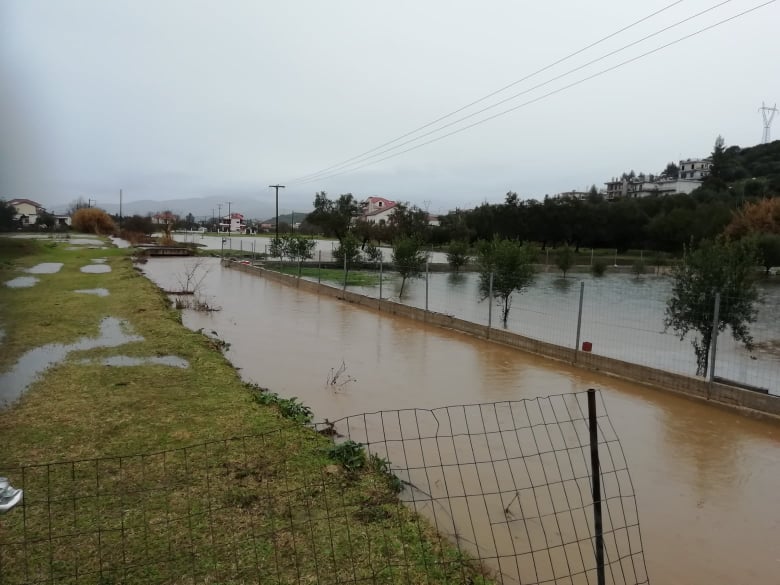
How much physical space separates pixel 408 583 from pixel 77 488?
2.88 metres

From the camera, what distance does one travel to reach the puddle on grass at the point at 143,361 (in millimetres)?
9039

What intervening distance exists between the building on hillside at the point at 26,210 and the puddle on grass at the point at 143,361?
763cm

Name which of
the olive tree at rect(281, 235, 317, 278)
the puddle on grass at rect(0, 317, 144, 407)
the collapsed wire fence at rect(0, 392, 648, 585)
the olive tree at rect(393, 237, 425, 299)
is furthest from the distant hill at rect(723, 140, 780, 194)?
the collapsed wire fence at rect(0, 392, 648, 585)

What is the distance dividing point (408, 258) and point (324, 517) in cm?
1775

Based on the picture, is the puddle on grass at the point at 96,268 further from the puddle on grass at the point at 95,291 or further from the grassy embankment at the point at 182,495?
the grassy embankment at the point at 182,495

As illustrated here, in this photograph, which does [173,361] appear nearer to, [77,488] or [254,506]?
[77,488]

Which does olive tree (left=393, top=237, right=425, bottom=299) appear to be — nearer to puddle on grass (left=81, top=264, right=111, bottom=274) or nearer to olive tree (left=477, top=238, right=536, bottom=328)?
olive tree (left=477, top=238, right=536, bottom=328)

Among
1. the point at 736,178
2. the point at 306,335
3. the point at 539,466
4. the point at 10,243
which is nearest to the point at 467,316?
the point at 306,335

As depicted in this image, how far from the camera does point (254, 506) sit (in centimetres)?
438

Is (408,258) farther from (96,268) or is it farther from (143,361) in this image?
(96,268)

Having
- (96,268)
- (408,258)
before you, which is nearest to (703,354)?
(408,258)

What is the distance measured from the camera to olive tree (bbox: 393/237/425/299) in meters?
21.8

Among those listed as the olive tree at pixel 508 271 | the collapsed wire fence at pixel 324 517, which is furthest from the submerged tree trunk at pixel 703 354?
the olive tree at pixel 508 271

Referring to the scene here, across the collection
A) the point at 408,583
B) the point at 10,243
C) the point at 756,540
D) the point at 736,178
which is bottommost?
the point at 756,540
